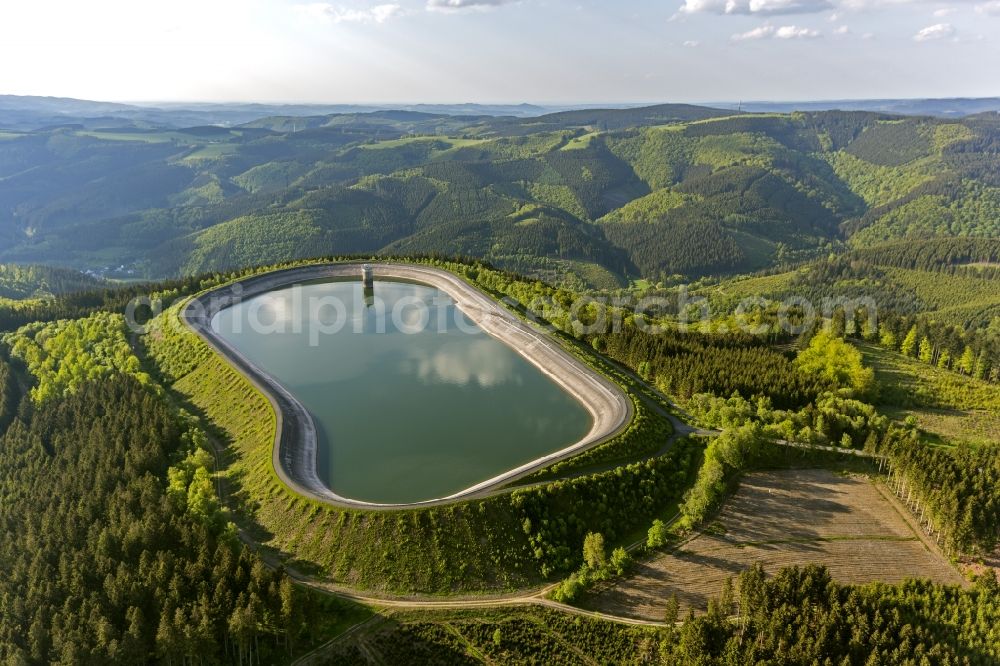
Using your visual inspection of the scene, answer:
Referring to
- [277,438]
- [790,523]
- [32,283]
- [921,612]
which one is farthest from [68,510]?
[32,283]

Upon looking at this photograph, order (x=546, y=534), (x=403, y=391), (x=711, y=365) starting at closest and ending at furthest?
1. (x=546, y=534)
2. (x=403, y=391)
3. (x=711, y=365)

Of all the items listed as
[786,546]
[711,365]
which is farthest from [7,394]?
[786,546]

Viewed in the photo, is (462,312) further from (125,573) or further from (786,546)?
(125,573)

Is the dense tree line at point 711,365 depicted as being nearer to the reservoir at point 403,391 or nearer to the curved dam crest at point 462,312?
the curved dam crest at point 462,312

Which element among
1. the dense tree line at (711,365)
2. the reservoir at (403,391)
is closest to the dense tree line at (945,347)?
the dense tree line at (711,365)

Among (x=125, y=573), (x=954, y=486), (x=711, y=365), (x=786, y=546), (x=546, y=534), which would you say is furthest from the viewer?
(x=711, y=365)
